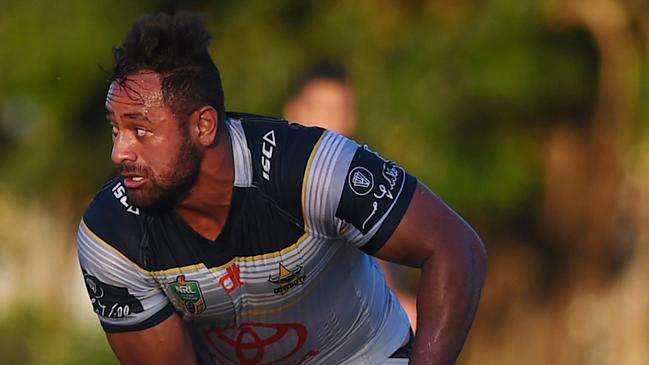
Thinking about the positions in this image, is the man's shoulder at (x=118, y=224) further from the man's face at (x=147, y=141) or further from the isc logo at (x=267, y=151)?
the isc logo at (x=267, y=151)

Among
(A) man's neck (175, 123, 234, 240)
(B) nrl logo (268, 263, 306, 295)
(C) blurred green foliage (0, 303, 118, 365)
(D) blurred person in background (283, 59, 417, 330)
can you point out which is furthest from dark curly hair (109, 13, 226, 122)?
(C) blurred green foliage (0, 303, 118, 365)

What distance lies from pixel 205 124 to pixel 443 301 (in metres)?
0.94

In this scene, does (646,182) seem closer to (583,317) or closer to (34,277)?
(583,317)

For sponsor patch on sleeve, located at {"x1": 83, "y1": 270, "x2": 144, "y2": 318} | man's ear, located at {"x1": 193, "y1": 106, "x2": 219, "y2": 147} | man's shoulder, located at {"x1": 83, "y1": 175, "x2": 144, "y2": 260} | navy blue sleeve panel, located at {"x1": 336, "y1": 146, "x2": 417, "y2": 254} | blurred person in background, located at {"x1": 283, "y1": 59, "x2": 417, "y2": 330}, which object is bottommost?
blurred person in background, located at {"x1": 283, "y1": 59, "x2": 417, "y2": 330}

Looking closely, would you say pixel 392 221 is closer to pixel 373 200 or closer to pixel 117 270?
pixel 373 200

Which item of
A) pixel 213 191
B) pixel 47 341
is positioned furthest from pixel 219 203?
pixel 47 341

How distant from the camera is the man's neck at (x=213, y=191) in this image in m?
5.27

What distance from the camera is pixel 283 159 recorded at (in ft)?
17.0

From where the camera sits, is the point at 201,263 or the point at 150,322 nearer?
the point at 201,263

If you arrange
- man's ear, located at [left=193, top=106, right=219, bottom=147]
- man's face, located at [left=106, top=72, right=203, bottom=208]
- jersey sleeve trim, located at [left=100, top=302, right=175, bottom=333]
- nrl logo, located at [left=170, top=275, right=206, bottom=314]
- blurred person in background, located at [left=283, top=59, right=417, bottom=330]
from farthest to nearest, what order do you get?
blurred person in background, located at [left=283, top=59, right=417, bottom=330]
jersey sleeve trim, located at [left=100, top=302, right=175, bottom=333]
nrl logo, located at [left=170, top=275, right=206, bottom=314]
man's ear, located at [left=193, top=106, right=219, bottom=147]
man's face, located at [left=106, top=72, right=203, bottom=208]

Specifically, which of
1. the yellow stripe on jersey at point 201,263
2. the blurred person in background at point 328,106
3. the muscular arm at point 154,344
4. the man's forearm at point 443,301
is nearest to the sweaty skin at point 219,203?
the man's forearm at point 443,301

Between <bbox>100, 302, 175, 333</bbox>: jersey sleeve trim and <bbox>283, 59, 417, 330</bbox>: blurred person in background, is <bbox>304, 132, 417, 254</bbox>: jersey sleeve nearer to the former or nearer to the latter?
<bbox>100, 302, 175, 333</bbox>: jersey sleeve trim

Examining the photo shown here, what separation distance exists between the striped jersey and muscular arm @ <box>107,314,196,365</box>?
0.03 metres

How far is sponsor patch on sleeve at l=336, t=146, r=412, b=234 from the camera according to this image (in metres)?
5.12
